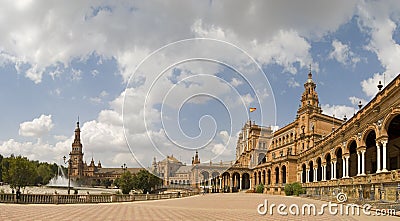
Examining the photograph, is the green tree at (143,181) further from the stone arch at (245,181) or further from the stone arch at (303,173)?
the stone arch at (245,181)

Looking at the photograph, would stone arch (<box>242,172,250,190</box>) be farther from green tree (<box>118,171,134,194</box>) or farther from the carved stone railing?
the carved stone railing

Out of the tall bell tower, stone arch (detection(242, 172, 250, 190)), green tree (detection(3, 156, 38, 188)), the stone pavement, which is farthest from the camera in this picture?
the tall bell tower

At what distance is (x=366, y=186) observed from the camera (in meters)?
29.8

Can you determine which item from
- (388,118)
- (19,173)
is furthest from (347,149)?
(19,173)

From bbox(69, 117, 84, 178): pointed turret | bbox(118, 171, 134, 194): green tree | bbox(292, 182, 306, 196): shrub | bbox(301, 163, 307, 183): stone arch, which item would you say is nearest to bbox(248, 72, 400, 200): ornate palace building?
bbox(301, 163, 307, 183): stone arch

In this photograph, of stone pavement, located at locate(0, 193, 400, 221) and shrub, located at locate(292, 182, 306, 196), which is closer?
stone pavement, located at locate(0, 193, 400, 221)

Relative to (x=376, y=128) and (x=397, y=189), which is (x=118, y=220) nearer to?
(x=397, y=189)

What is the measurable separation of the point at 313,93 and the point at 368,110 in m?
49.1

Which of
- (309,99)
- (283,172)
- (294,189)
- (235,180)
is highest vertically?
(309,99)

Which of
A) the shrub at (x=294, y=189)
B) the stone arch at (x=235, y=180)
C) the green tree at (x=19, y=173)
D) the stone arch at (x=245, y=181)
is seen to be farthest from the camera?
the stone arch at (x=245, y=181)

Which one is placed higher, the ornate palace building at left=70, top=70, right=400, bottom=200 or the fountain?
the ornate palace building at left=70, top=70, right=400, bottom=200

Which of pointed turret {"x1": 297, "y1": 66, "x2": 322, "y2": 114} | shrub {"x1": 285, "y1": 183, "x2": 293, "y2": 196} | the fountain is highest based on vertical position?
pointed turret {"x1": 297, "y1": 66, "x2": 322, "y2": 114}

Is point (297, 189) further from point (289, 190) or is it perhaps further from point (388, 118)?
point (388, 118)

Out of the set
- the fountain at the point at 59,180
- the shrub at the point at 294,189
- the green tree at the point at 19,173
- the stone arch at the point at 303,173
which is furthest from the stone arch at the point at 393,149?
Result: the fountain at the point at 59,180
